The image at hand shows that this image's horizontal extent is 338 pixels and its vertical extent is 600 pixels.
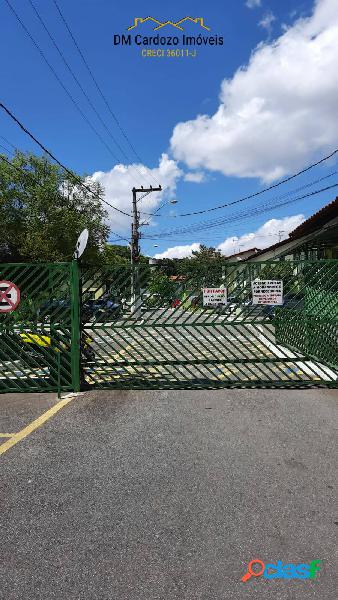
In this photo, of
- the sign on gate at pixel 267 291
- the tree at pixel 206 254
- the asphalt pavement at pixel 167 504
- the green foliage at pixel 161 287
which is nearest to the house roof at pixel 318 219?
the sign on gate at pixel 267 291

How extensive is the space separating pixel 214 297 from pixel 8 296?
349cm

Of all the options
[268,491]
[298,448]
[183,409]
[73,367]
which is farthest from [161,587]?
[73,367]

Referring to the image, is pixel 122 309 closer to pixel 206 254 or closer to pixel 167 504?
pixel 167 504

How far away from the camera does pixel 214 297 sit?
6.71 meters

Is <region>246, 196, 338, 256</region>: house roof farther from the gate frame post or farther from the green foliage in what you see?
the gate frame post

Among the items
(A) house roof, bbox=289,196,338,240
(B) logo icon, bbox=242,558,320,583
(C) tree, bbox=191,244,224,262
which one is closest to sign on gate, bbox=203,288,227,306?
(A) house roof, bbox=289,196,338,240

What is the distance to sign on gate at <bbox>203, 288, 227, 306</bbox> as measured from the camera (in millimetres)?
6691

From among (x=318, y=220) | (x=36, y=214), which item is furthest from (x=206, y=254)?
(x=318, y=220)

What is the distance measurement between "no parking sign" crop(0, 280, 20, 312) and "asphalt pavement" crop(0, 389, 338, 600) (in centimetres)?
187

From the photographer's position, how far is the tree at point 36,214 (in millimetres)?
25297

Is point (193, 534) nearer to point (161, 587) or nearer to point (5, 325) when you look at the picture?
point (161, 587)

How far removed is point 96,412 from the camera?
571 centimetres

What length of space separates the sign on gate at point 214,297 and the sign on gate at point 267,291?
0.52 meters

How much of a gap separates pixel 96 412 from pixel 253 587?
3677 mm
